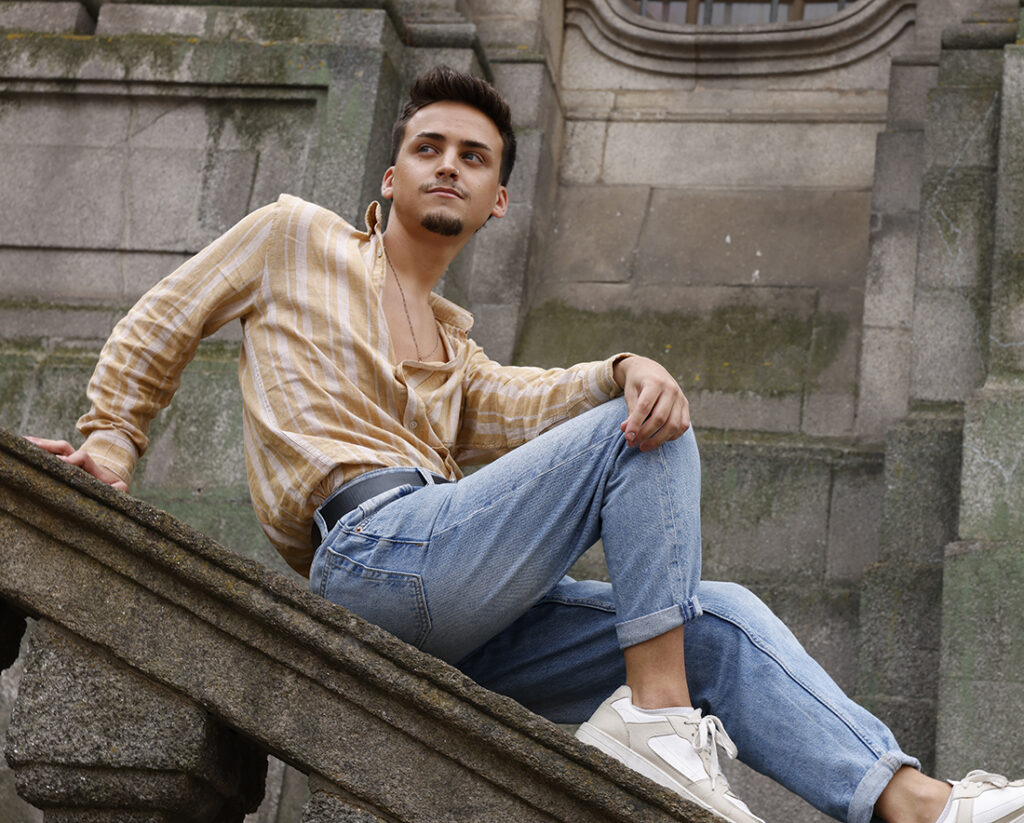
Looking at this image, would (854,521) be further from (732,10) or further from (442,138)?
(732,10)

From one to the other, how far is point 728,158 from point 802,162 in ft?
1.24

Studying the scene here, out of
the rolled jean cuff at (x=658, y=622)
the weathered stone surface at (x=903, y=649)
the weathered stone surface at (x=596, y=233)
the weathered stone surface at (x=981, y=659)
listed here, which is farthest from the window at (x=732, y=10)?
the rolled jean cuff at (x=658, y=622)

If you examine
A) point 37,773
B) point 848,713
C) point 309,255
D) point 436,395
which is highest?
point 309,255

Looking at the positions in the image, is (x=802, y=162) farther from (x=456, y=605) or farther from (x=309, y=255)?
(x=456, y=605)

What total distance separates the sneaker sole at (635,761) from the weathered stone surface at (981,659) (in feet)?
7.36

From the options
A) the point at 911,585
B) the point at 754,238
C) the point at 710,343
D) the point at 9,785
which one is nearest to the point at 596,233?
the point at 754,238

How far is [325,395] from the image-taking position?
321cm

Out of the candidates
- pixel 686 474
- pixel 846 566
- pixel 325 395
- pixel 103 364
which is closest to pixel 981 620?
pixel 846 566

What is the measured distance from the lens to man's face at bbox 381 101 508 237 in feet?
11.7

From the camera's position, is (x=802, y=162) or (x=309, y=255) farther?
(x=802, y=162)

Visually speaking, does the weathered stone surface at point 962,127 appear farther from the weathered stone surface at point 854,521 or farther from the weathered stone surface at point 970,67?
the weathered stone surface at point 854,521

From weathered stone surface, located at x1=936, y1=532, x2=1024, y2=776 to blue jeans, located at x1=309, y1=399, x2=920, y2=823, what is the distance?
6.12 ft

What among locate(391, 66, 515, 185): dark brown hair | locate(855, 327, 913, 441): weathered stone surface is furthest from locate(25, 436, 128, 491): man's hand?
locate(855, 327, 913, 441): weathered stone surface

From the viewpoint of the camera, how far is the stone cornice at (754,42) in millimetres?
7336
